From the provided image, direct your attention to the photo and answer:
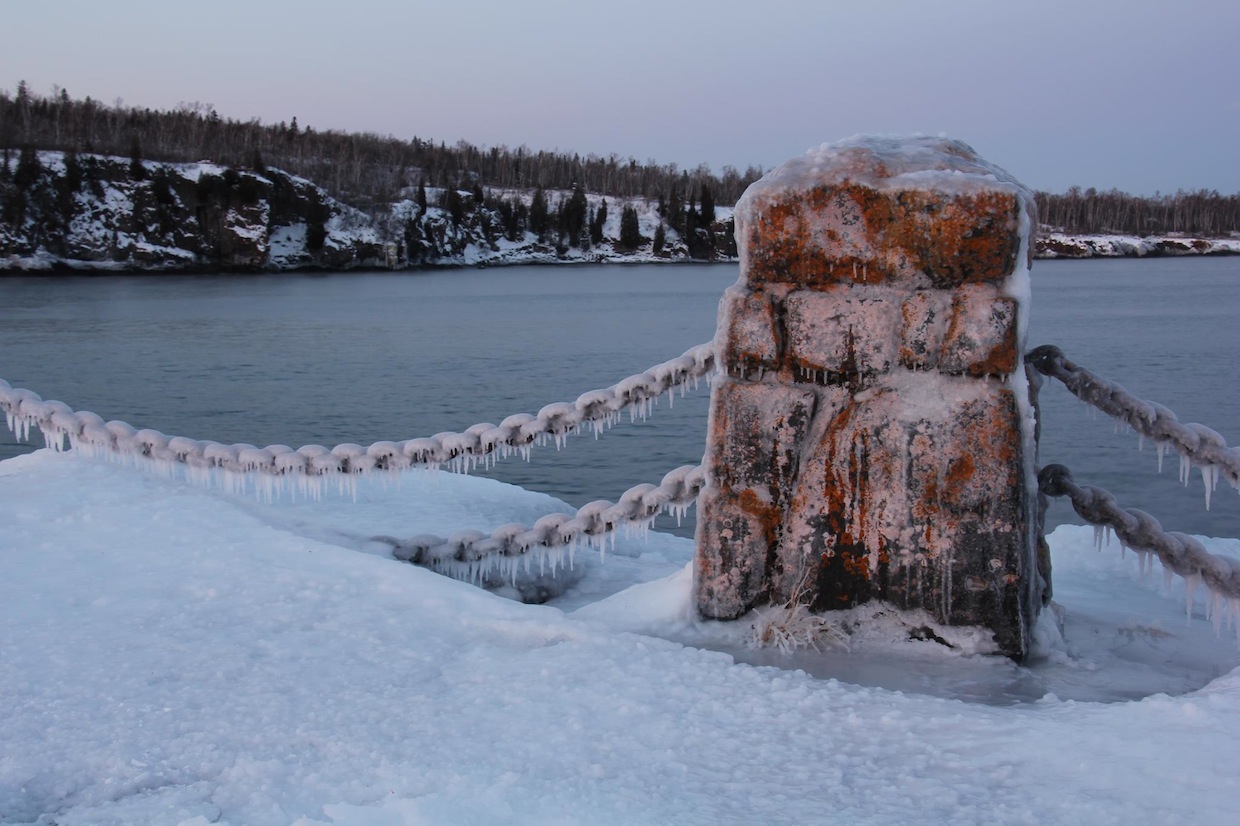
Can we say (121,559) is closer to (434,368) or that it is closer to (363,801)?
(363,801)

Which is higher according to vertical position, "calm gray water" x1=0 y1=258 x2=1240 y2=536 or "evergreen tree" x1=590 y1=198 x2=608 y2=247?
"evergreen tree" x1=590 y1=198 x2=608 y2=247

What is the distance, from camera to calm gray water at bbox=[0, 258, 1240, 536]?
14711 mm

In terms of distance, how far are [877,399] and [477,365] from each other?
22.4 metres

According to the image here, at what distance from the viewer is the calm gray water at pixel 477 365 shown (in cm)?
1471

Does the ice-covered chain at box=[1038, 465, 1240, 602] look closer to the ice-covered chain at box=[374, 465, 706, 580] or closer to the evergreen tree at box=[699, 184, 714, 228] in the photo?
the ice-covered chain at box=[374, 465, 706, 580]

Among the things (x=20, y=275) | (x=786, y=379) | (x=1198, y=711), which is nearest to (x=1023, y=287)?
(x=786, y=379)

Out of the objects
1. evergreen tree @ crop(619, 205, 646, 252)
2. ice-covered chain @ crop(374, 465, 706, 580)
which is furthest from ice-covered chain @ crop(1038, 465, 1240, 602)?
evergreen tree @ crop(619, 205, 646, 252)

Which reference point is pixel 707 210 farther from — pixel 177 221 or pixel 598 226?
pixel 177 221

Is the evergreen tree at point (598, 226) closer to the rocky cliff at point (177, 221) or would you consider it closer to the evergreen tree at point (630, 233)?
the evergreen tree at point (630, 233)

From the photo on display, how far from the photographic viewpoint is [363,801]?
112 inches

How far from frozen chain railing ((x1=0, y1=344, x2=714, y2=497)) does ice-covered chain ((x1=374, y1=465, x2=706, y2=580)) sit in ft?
1.29

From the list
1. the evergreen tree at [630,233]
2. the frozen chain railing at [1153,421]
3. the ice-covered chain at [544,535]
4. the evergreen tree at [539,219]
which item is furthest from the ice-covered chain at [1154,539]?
the evergreen tree at [539,219]

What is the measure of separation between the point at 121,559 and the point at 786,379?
10.3 feet

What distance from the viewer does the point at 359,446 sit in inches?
220
